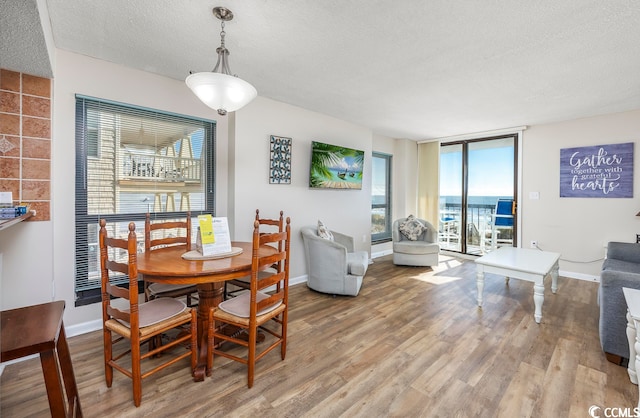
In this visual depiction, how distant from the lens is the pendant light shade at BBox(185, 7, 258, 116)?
1.73 metres

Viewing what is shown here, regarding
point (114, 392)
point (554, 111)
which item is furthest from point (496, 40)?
point (114, 392)

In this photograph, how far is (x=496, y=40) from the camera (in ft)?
6.88

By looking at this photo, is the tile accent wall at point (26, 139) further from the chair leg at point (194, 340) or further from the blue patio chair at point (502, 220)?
the blue patio chair at point (502, 220)

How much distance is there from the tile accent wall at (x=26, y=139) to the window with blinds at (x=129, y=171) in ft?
0.76

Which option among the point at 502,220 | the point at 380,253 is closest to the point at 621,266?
the point at 502,220

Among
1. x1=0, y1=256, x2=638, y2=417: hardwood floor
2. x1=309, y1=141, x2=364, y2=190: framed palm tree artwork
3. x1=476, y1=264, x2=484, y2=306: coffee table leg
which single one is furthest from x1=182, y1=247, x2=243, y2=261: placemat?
x1=476, y1=264, x2=484, y2=306: coffee table leg

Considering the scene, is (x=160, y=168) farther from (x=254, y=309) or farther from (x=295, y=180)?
(x=254, y=309)

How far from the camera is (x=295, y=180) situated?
3.78 meters

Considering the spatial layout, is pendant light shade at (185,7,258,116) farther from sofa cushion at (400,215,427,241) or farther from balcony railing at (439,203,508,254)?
balcony railing at (439,203,508,254)

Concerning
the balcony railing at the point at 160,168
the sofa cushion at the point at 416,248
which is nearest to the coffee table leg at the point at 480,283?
the sofa cushion at the point at 416,248

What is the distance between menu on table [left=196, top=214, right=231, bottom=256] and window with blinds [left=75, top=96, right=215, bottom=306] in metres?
1.04

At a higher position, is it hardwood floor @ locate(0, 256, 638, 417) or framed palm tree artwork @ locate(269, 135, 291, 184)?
framed palm tree artwork @ locate(269, 135, 291, 184)

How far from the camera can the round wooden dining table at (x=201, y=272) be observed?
1.71m

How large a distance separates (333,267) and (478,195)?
11.8 feet
